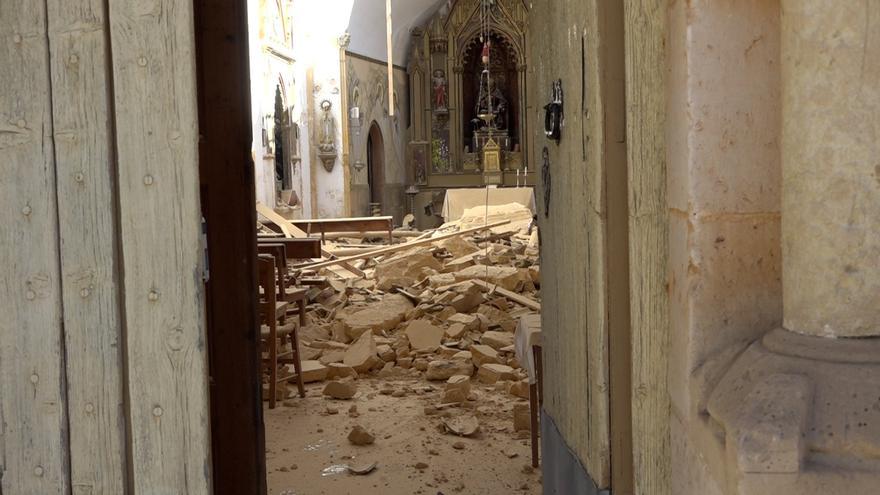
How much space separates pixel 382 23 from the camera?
68.3 feet

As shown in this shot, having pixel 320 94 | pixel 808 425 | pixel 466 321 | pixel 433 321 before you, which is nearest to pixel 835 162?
pixel 808 425

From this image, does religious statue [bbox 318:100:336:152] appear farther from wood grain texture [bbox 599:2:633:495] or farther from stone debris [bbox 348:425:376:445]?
wood grain texture [bbox 599:2:633:495]

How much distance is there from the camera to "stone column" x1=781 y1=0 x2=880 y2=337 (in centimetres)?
160

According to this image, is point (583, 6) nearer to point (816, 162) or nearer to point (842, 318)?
point (816, 162)

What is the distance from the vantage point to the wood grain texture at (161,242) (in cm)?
216

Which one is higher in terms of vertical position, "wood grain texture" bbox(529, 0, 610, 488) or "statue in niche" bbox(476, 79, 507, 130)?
"statue in niche" bbox(476, 79, 507, 130)

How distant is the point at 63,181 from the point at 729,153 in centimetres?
165

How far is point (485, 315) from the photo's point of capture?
8.28 metres

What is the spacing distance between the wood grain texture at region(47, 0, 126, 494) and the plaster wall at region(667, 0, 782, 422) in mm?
1441

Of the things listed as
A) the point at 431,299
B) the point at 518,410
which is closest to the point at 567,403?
the point at 518,410

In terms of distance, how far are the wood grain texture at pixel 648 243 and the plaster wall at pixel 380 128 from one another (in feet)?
57.8

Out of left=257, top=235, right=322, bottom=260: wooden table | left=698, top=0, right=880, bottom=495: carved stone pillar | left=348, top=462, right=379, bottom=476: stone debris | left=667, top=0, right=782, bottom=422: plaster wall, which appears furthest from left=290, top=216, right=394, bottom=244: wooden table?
left=698, top=0, right=880, bottom=495: carved stone pillar

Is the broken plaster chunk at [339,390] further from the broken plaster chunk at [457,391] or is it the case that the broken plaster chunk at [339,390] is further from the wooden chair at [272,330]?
the broken plaster chunk at [457,391]

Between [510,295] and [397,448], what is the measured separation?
3978mm
